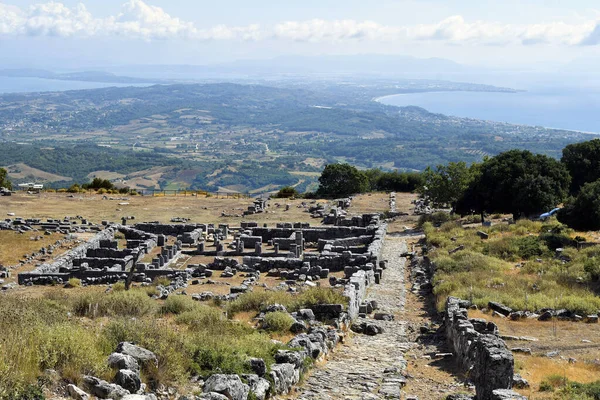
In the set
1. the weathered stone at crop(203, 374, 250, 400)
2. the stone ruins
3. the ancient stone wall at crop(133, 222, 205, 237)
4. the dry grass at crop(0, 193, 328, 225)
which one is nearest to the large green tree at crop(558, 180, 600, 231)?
the stone ruins

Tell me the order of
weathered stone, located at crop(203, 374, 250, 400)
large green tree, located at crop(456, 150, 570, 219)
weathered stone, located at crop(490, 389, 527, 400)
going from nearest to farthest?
weathered stone, located at crop(203, 374, 250, 400)
weathered stone, located at crop(490, 389, 527, 400)
large green tree, located at crop(456, 150, 570, 219)

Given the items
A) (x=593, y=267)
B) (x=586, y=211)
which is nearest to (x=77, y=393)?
(x=593, y=267)

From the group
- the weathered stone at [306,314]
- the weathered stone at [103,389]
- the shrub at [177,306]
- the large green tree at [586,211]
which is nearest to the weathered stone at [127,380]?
the weathered stone at [103,389]

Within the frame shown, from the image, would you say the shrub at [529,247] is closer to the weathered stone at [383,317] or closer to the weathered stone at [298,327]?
the weathered stone at [383,317]

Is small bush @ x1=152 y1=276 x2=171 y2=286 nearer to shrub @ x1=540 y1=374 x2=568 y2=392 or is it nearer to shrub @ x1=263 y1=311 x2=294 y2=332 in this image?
shrub @ x1=263 y1=311 x2=294 y2=332

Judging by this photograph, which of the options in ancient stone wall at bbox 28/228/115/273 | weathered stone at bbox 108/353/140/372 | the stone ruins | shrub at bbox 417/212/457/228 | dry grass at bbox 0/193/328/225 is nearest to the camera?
weathered stone at bbox 108/353/140/372

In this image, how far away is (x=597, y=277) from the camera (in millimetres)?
25000

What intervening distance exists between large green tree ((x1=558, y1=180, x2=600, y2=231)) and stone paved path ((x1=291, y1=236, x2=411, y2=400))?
46.2ft

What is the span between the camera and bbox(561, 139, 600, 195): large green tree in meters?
53.3

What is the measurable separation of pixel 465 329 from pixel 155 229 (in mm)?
29514

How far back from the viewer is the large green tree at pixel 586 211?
33281 millimetres

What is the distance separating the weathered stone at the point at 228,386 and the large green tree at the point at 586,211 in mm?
26926

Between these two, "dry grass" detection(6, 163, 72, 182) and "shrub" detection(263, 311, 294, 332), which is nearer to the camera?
"shrub" detection(263, 311, 294, 332)

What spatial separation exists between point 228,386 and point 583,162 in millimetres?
49204
